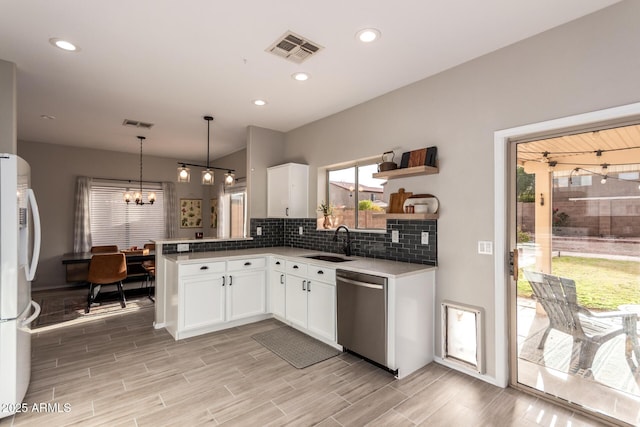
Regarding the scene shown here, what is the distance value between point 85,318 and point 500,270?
5040mm

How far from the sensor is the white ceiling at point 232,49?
211 centimetres

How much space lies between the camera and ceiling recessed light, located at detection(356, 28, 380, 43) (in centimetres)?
235

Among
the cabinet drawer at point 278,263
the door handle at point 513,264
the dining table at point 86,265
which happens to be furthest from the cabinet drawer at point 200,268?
the door handle at point 513,264

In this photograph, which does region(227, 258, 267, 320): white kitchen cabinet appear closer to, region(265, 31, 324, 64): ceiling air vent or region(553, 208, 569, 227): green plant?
region(265, 31, 324, 64): ceiling air vent

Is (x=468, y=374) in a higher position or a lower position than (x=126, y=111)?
lower

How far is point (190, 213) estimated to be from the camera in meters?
7.64

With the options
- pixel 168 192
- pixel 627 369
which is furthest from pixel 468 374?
pixel 168 192

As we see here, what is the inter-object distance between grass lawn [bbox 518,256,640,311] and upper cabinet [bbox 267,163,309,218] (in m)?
3.09

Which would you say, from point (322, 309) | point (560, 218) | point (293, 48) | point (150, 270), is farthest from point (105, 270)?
point (560, 218)

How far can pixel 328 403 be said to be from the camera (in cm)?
235

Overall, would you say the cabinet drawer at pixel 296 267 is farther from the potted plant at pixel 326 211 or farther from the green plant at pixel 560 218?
the green plant at pixel 560 218

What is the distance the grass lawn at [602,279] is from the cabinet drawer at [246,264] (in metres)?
3.04

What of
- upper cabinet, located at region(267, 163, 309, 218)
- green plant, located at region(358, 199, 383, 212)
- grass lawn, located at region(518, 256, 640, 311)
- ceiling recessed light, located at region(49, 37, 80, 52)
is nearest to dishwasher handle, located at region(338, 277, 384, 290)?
green plant, located at region(358, 199, 383, 212)

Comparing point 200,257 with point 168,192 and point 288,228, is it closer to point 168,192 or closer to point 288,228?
point 288,228
